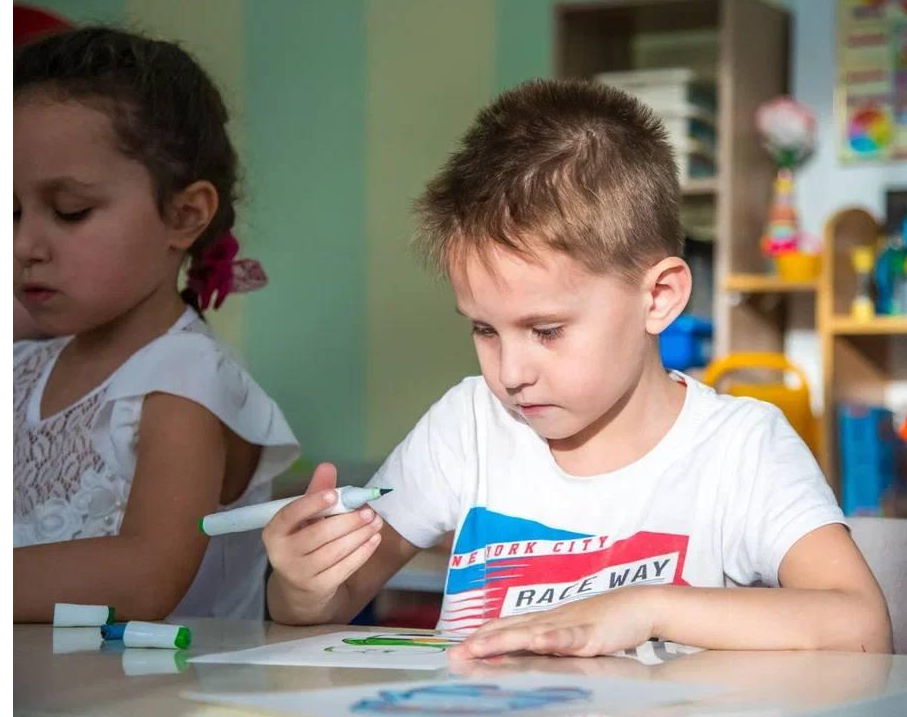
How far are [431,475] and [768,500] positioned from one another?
0.32 metres

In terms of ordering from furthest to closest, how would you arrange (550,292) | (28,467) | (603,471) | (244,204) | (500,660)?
(244,204), (28,467), (603,471), (550,292), (500,660)

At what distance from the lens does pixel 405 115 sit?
4.19 metres

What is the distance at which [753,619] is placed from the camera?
0.88m

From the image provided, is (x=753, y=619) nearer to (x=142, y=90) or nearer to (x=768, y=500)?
(x=768, y=500)

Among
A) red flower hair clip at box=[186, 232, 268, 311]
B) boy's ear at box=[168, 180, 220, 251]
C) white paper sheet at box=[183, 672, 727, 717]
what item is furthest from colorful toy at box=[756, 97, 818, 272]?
white paper sheet at box=[183, 672, 727, 717]

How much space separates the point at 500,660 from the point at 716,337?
2.71 metres

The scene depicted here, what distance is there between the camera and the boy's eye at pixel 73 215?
1.28 meters

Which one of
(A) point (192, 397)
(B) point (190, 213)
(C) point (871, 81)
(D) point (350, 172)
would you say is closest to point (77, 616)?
(A) point (192, 397)

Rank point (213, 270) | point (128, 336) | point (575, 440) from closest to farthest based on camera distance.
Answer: point (575, 440), point (128, 336), point (213, 270)

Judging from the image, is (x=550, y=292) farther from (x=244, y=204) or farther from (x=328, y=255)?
(x=328, y=255)

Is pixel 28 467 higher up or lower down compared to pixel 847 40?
lower down

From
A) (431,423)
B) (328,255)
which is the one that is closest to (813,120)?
(328,255)

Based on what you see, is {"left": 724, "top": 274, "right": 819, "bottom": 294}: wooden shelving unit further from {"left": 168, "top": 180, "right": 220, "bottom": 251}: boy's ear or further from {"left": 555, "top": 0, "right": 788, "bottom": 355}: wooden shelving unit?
{"left": 168, "top": 180, "right": 220, "bottom": 251}: boy's ear
